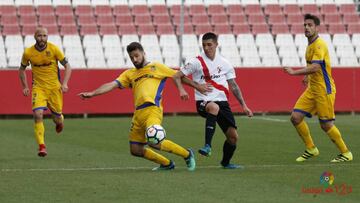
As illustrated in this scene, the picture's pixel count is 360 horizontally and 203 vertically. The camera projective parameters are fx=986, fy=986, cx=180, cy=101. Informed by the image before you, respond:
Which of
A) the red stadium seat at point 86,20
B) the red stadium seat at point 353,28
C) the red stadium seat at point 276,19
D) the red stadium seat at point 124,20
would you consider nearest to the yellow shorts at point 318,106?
the red stadium seat at point 86,20

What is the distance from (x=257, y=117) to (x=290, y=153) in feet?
37.7

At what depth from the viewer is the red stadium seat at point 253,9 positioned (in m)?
33.8

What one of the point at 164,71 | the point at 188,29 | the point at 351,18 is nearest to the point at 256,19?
the point at 188,29

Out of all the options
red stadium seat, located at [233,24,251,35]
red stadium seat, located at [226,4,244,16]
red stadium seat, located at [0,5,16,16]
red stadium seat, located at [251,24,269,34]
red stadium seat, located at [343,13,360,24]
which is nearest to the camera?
red stadium seat, located at [0,5,16,16]

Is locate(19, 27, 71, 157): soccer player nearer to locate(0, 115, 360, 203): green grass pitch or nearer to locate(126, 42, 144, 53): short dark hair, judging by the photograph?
locate(0, 115, 360, 203): green grass pitch

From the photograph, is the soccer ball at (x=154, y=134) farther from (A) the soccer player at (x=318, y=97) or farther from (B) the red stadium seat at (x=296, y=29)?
(B) the red stadium seat at (x=296, y=29)

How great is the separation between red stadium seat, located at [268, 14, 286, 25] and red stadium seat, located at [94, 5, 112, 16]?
5.57 meters

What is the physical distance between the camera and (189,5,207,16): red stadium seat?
33219 millimetres

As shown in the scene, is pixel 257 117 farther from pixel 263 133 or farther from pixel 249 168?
pixel 249 168

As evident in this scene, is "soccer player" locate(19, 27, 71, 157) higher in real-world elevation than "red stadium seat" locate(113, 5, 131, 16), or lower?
lower

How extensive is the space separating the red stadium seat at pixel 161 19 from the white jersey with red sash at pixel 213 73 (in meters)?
19.3

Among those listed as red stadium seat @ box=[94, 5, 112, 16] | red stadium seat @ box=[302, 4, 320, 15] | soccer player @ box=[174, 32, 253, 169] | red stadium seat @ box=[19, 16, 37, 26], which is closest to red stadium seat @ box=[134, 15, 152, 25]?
red stadium seat @ box=[94, 5, 112, 16]

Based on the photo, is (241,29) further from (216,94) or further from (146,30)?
(216,94)

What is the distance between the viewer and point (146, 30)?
3203 centimetres
